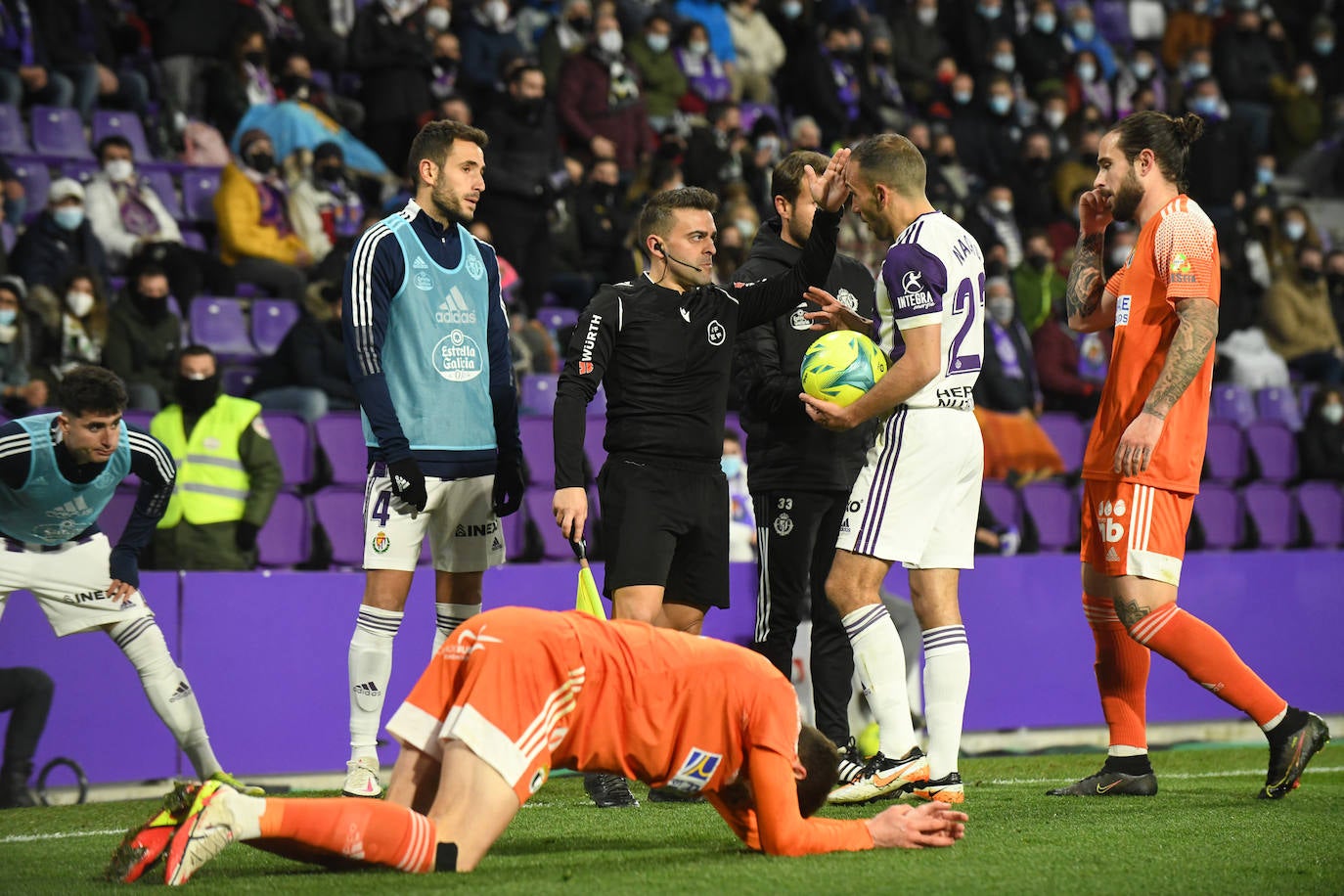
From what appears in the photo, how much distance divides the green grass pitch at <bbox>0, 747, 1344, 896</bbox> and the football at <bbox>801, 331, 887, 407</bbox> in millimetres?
1544

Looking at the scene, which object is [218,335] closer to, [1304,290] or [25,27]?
[25,27]

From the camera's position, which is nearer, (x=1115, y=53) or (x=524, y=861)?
(x=524, y=861)

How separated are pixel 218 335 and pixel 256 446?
2.28 metres

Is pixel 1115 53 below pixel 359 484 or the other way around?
the other way around

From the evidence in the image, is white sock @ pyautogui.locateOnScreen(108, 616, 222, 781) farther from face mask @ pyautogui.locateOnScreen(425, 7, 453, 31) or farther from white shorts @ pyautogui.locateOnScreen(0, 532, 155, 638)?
face mask @ pyautogui.locateOnScreen(425, 7, 453, 31)

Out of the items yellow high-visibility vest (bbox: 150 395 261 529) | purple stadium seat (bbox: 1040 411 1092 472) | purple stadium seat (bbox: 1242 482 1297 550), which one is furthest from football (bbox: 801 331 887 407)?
purple stadium seat (bbox: 1242 482 1297 550)

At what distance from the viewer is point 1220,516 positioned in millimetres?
12609

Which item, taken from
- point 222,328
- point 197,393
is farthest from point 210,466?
point 222,328

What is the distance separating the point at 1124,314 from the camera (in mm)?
6117

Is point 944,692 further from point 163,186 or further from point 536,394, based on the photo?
point 163,186

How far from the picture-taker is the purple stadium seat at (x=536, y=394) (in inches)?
446

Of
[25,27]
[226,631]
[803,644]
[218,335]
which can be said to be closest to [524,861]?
[226,631]

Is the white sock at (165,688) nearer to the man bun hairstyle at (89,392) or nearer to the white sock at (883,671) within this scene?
the man bun hairstyle at (89,392)

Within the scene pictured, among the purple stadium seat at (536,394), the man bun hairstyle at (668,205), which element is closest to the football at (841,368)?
the man bun hairstyle at (668,205)
